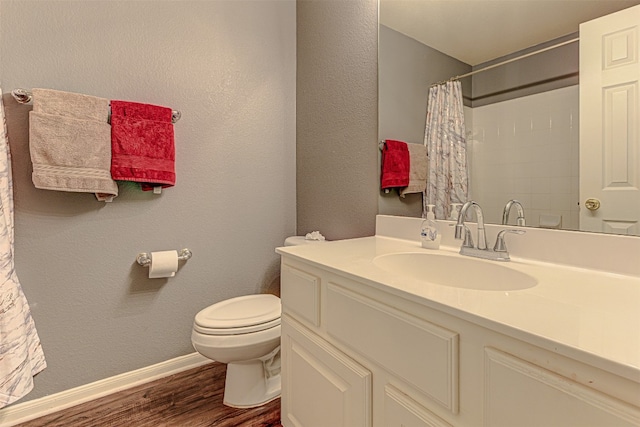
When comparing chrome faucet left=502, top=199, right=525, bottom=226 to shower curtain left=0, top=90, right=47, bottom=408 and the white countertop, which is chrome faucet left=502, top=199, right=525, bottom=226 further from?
shower curtain left=0, top=90, right=47, bottom=408

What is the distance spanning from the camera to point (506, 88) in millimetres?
1112

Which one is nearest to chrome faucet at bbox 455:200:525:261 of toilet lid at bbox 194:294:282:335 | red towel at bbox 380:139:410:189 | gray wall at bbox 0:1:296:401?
red towel at bbox 380:139:410:189

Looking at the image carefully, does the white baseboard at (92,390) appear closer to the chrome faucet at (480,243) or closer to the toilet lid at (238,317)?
the toilet lid at (238,317)

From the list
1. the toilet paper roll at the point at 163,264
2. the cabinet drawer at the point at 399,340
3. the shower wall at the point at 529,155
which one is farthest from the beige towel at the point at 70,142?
the shower wall at the point at 529,155

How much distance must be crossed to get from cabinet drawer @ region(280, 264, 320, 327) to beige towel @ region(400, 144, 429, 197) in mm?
691

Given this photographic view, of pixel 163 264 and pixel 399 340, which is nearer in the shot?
pixel 399 340

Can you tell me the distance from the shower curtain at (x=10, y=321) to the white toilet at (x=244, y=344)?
23.4 inches

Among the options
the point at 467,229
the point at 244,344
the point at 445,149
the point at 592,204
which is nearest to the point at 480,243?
the point at 467,229

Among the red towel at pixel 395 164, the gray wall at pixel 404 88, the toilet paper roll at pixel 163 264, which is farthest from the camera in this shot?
the toilet paper roll at pixel 163 264

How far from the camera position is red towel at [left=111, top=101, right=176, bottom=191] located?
56.5 inches

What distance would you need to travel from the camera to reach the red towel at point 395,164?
1.46 m

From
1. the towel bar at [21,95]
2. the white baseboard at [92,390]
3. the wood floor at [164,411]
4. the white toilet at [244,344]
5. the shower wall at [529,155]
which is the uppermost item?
the towel bar at [21,95]

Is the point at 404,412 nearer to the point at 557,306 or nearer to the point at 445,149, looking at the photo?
the point at 557,306

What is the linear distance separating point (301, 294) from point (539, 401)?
2.35 ft
